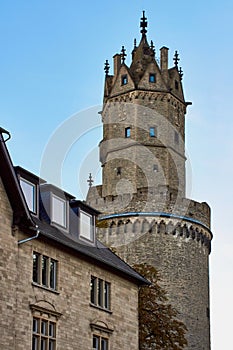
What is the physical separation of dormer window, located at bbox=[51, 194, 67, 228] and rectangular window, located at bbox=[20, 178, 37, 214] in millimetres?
1396

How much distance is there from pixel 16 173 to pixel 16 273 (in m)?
3.71

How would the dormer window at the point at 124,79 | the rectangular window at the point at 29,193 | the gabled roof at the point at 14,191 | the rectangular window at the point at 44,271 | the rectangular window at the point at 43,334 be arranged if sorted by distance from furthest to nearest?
the dormer window at the point at 124,79
the rectangular window at the point at 29,193
the rectangular window at the point at 44,271
the rectangular window at the point at 43,334
the gabled roof at the point at 14,191

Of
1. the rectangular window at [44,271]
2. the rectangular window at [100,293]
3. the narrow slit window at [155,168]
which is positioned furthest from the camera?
the narrow slit window at [155,168]

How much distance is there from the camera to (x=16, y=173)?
3203 centimetres

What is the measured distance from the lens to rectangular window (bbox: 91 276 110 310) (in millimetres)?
35859

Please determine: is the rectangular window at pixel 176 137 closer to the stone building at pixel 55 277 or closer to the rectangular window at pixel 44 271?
the stone building at pixel 55 277

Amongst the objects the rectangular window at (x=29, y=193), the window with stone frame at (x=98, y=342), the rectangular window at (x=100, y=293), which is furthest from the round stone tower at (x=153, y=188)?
the rectangular window at (x=29, y=193)

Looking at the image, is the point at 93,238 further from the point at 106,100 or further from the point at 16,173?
the point at 106,100

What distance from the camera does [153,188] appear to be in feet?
232

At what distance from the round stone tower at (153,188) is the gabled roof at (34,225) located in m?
29.8

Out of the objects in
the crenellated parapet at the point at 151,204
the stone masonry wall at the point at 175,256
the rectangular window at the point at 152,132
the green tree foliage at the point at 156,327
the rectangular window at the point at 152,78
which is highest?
the rectangular window at the point at 152,78

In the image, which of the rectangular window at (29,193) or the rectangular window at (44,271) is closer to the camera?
the rectangular window at (44,271)

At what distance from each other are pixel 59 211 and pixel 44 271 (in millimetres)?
3408

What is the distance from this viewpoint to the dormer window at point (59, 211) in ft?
115
